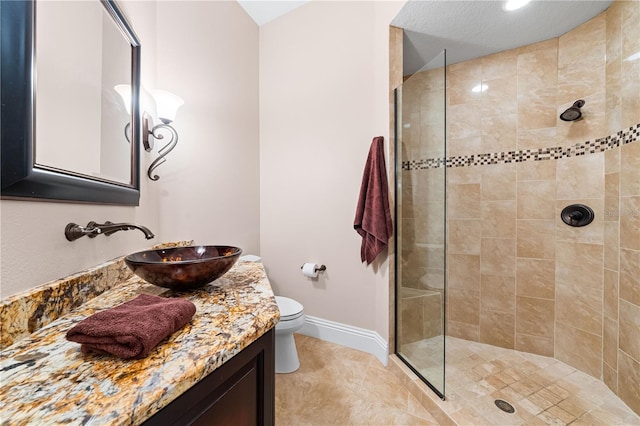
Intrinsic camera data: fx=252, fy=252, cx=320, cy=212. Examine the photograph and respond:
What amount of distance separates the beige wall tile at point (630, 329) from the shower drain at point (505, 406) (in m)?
0.74

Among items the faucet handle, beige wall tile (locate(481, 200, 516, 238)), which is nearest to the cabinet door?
the faucet handle

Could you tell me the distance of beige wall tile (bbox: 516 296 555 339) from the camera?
1891mm

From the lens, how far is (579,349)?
1746mm

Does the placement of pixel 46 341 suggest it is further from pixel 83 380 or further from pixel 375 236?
pixel 375 236

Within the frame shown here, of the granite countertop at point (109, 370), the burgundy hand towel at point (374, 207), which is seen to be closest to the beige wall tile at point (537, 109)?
the burgundy hand towel at point (374, 207)

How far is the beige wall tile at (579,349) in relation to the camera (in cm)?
166

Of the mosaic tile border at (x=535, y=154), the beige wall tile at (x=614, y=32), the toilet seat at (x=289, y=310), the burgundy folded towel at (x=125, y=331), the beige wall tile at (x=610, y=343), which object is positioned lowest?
the beige wall tile at (x=610, y=343)

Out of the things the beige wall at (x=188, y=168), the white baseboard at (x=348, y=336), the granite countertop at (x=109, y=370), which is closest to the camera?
the granite countertop at (x=109, y=370)

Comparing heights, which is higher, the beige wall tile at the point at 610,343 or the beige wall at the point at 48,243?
the beige wall at the point at 48,243

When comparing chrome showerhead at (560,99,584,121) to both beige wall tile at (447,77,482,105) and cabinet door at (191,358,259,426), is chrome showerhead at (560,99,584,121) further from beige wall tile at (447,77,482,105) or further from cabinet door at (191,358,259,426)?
cabinet door at (191,358,259,426)

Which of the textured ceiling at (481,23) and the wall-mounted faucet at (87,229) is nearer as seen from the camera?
the wall-mounted faucet at (87,229)

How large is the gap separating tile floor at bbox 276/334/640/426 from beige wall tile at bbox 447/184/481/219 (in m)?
1.10

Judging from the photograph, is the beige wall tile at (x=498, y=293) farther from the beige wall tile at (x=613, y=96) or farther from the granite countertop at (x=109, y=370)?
the granite countertop at (x=109, y=370)

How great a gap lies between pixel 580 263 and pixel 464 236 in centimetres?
72
